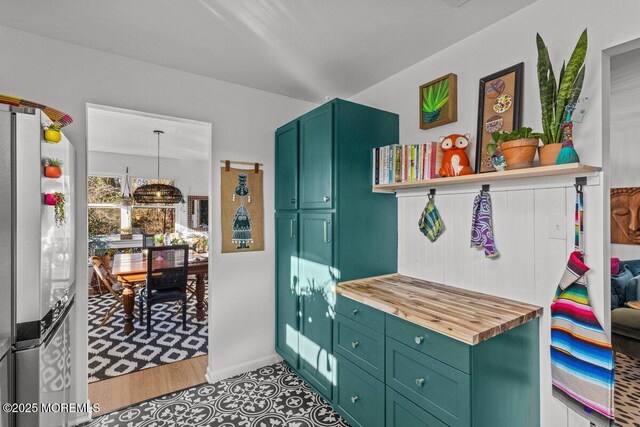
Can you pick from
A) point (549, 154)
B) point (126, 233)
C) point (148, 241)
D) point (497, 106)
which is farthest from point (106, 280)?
point (549, 154)

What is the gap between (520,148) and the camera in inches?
56.1

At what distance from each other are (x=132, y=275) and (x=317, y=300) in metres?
2.50

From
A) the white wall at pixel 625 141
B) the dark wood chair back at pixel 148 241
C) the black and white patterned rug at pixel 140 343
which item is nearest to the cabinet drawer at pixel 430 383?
the black and white patterned rug at pixel 140 343

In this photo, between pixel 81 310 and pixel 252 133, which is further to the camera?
pixel 252 133

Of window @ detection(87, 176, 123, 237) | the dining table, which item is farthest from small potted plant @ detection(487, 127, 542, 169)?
window @ detection(87, 176, 123, 237)

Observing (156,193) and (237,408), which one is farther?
(156,193)

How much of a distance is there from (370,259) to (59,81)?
95.3 inches

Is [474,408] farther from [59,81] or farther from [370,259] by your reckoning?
[59,81]

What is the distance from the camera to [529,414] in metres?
1.50

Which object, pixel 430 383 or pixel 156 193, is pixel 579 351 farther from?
pixel 156 193

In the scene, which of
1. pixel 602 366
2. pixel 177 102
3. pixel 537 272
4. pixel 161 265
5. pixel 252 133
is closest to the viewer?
pixel 602 366

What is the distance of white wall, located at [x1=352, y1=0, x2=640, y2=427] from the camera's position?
1.38m

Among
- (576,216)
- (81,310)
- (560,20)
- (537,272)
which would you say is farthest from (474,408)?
(81,310)

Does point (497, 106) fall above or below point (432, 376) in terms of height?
above
